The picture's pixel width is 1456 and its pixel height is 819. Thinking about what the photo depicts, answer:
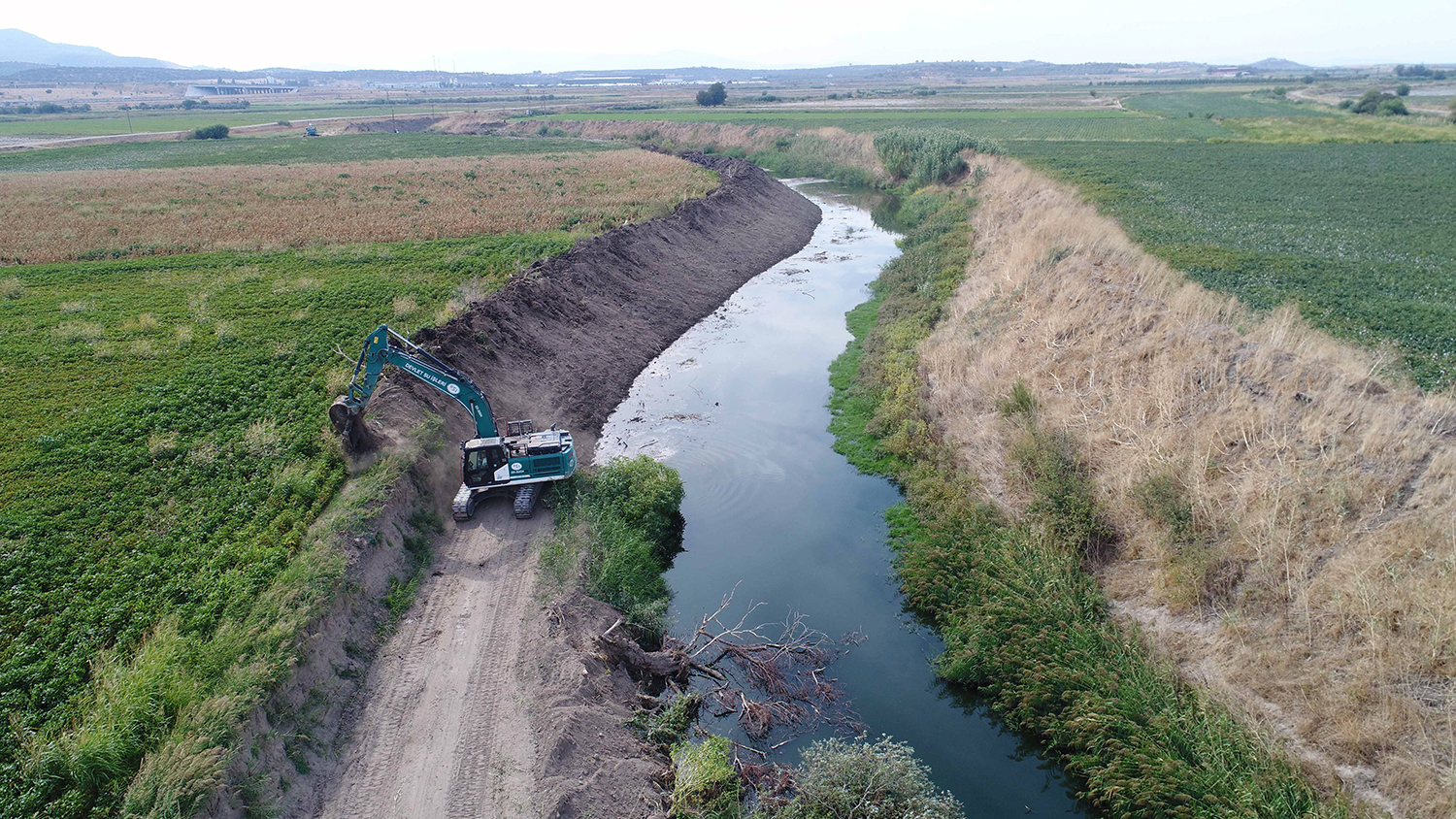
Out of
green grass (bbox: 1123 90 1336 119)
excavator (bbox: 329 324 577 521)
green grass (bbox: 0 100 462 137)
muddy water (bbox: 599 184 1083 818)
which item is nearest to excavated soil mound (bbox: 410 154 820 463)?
muddy water (bbox: 599 184 1083 818)

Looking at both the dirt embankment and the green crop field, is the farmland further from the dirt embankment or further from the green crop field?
the green crop field

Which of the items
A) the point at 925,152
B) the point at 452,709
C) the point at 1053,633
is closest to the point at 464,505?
the point at 452,709

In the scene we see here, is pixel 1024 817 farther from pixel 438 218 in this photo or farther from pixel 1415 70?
pixel 1415 70

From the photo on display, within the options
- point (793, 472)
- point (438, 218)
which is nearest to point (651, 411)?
point (793, 472)

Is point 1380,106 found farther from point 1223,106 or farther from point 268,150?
point 268,150

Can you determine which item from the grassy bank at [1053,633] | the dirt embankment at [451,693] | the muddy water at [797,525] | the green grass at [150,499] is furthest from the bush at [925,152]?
the dirt embankment at [451,693]

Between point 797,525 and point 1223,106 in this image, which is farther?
point 1223,106
